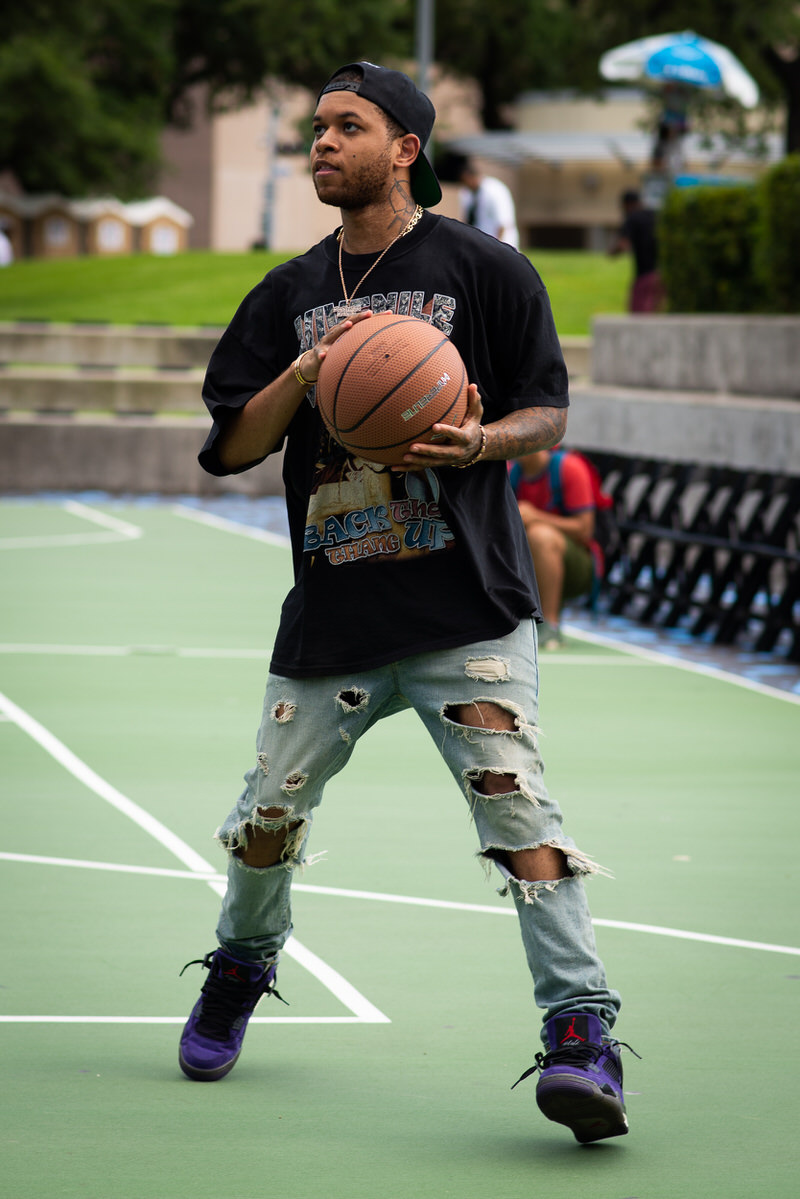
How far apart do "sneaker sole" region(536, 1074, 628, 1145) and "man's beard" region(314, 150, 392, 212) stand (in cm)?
194

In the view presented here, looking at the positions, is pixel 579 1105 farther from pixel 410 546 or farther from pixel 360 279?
pixel 360 279

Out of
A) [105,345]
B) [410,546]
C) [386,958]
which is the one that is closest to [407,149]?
[410,546]

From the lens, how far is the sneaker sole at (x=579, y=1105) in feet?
13.4

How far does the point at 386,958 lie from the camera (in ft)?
19.1

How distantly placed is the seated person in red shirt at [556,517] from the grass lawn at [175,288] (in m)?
18.1

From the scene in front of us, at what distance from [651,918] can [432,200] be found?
109 inches

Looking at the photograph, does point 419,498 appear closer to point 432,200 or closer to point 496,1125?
point 432,200

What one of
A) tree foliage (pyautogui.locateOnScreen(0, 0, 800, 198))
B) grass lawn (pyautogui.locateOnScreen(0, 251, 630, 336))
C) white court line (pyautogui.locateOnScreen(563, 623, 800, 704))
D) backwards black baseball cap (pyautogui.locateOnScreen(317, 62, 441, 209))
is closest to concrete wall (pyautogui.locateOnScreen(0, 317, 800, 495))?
white court line (pyautogui.locateOnScreen(563, 623, 800, 704))

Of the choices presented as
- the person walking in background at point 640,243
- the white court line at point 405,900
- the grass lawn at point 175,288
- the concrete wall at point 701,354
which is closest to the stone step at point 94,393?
the grass lawn at point 175,288

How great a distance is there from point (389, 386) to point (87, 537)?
1498 centimetres

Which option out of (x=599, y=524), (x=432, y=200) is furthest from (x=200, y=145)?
(x=432, y=200)

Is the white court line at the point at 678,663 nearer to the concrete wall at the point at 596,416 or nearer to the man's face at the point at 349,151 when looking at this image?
the concrete wall at the point at 596,416

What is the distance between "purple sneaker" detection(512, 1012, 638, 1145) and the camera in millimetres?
4102

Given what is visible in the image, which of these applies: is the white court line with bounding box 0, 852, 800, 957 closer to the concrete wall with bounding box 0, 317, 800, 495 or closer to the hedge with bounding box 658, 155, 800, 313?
the concrete wall with bounding box 0, 317, 800, 495
